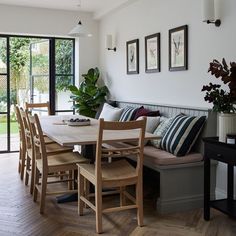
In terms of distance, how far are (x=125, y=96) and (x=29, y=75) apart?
200 centimetres

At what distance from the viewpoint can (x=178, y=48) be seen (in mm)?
4133

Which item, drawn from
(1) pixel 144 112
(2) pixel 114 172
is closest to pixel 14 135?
(1) pixel 144 112

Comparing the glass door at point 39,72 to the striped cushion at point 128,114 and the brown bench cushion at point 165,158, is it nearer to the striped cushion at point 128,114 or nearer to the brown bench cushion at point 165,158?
the striped cushion at point 128,114

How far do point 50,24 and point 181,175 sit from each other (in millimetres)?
3942

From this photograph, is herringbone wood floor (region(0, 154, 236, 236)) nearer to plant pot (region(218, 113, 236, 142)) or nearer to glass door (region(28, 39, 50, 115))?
plant pot (region(218, 113, 236, 142))

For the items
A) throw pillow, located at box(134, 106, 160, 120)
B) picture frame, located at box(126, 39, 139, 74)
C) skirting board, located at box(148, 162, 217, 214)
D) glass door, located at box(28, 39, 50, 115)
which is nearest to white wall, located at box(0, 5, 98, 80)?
glass door, located at box(28, 39, 50, 115)

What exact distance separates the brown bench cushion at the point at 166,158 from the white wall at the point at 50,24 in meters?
3.39

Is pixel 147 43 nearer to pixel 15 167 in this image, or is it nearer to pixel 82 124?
pixel 82 124

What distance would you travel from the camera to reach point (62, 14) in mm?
6184

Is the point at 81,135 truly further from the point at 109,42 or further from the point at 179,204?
the point at 109,42

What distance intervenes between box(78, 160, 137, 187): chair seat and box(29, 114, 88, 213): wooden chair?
223 millimetres

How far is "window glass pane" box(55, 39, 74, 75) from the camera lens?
21.2 feet

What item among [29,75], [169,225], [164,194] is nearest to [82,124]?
[164,194]

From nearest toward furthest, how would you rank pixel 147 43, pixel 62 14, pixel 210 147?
pixel 210 147, pixel 147 43, pixel 62 14
